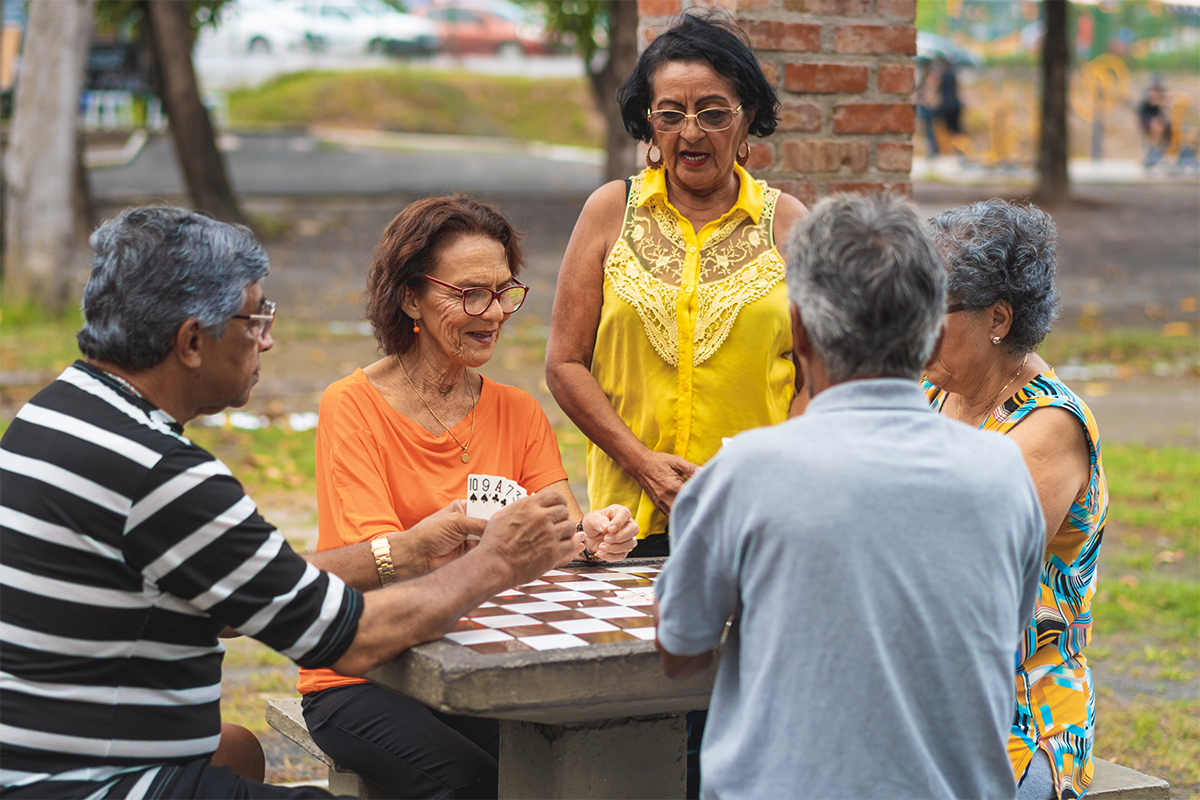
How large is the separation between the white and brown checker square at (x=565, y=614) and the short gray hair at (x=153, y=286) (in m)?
0.71

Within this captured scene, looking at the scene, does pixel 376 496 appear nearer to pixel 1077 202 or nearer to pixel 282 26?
pixel 1077 202

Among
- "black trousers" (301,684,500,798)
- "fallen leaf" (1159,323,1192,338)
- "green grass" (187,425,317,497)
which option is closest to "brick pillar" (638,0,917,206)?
"black trousers" (301,684,500,798)

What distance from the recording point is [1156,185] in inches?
947

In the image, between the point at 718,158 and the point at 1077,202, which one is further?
the point at 1077,202

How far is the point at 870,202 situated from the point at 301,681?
66.4 inches

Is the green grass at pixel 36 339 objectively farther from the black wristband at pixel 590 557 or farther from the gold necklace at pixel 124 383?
the gold necklace at pixel 124 383

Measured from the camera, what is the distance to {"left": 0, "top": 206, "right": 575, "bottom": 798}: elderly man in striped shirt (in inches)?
81.7

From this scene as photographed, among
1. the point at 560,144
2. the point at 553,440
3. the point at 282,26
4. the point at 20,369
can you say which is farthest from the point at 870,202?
the point at 282,26

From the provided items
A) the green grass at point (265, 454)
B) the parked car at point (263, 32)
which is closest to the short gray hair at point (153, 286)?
the green grass at point (265, 454)

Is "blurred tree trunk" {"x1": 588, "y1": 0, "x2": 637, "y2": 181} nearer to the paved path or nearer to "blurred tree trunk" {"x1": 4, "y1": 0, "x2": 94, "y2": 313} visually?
the paved path

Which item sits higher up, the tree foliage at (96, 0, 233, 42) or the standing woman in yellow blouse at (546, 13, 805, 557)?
the tree foliage at (96, 0, 233, 42)

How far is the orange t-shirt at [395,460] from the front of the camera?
2848 mm

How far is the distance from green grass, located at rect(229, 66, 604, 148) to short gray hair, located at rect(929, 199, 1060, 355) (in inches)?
1157

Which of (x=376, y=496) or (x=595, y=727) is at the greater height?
(x=376, y=496)
